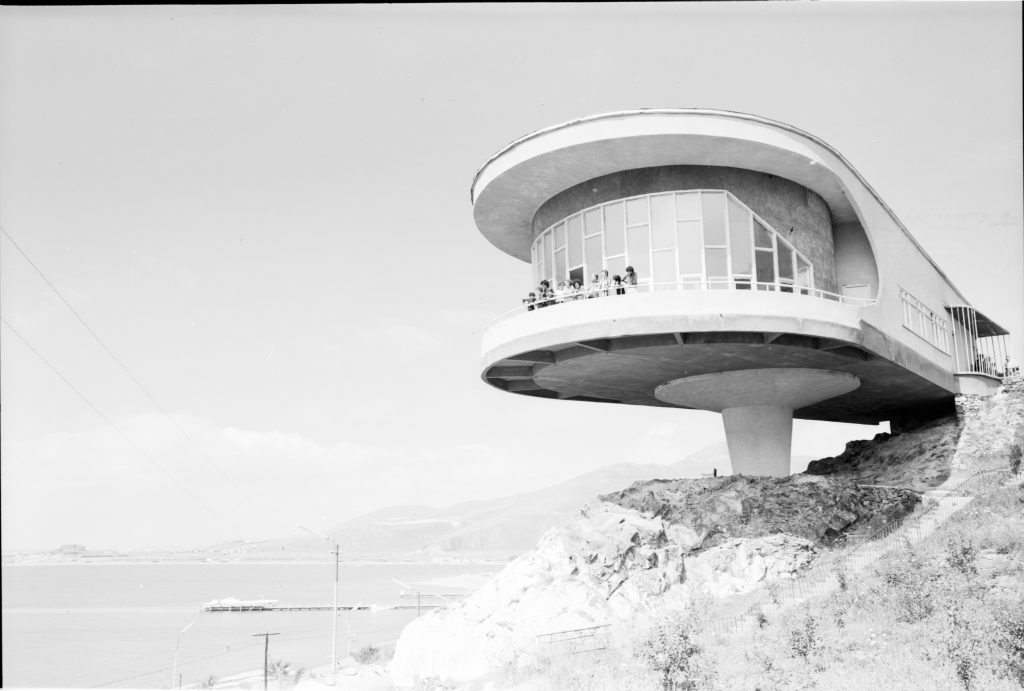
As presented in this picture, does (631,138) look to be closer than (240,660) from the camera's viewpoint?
Yes

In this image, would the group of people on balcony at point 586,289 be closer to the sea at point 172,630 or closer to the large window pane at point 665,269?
the large window pane at point 665,269

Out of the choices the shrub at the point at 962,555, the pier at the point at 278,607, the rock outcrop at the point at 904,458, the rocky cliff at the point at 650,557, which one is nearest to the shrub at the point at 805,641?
the shrub at the point at 962,555

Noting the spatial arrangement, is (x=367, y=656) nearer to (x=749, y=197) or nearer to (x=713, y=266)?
(x=713, y=266)

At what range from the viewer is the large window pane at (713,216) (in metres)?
24.4

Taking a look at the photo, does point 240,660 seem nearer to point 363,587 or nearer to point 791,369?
point 791,369

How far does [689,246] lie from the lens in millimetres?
24219

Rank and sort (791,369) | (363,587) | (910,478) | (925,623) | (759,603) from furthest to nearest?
1. (363,587)
2. (910,478)
3. (791,369)
4. (759,603)
5. (925,623)

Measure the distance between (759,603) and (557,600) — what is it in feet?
20.6

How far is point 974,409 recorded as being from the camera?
32875mm

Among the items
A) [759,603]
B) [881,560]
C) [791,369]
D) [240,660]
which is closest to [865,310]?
[791,369]

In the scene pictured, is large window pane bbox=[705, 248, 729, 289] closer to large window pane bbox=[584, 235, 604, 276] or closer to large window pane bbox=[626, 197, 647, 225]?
large window pane bbox=[626, 197, 647, 225]

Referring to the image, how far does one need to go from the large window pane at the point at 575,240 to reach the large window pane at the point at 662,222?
237 centimetres

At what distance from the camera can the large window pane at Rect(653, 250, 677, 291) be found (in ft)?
78.9

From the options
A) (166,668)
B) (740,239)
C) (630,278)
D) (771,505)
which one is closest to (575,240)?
(630,278)
